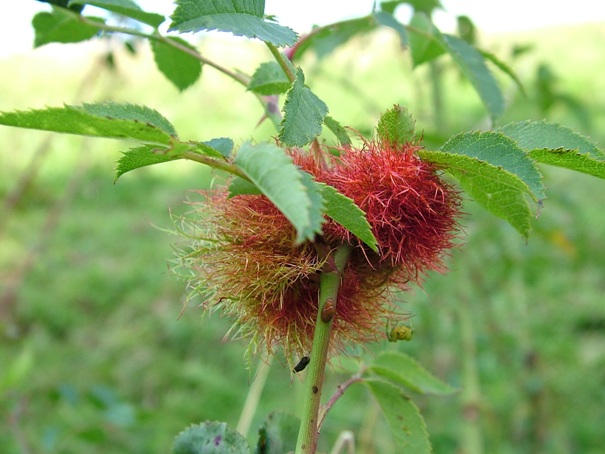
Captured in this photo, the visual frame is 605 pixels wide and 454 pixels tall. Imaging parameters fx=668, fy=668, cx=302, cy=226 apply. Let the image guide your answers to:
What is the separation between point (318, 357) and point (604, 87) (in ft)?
18.9

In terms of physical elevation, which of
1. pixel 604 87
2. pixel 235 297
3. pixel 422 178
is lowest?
pixel 235 297

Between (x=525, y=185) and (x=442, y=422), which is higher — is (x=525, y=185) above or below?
below

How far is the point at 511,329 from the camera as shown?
274cm

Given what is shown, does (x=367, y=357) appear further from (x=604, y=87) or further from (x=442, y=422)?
(x=604, y=87)

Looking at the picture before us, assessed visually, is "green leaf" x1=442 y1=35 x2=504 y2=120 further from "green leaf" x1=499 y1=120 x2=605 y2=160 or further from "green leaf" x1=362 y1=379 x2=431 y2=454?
"green leaf" x1=362 y1=379 x2=431 y2=454

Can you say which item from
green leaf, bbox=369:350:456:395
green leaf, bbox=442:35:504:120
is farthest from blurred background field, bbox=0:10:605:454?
green leaf, bbox=442:35:504:120

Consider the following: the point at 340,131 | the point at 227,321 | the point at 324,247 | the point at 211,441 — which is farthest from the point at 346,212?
the point at 227,321

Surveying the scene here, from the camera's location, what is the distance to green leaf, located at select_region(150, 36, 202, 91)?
3.70 ft

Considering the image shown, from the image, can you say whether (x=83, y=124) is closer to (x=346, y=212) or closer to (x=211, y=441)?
(x=346, y=212)

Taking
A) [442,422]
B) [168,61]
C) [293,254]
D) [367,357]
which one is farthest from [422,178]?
[442,422]

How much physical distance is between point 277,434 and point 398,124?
415mm

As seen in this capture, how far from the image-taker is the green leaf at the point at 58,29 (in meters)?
1.10

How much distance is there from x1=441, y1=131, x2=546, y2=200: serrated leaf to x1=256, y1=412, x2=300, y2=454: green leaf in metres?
0.41

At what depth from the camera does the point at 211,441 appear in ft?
2.58
